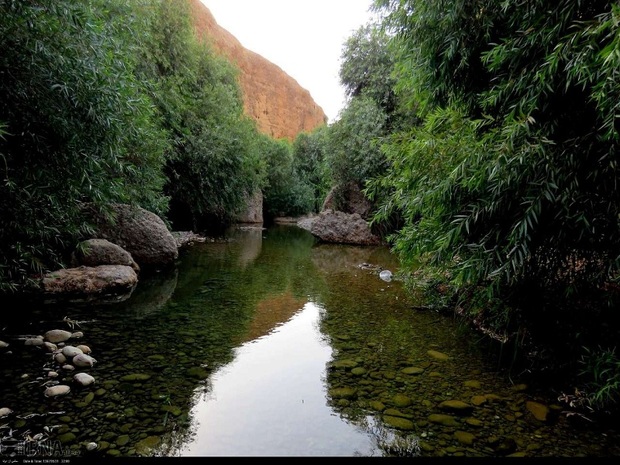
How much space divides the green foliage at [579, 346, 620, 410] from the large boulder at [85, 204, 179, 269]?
958 cm

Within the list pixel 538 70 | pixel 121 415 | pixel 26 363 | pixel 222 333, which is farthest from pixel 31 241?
pixel 538 70

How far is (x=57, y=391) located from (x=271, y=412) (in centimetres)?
206

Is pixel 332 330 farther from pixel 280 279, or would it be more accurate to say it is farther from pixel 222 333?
pixel 280 279

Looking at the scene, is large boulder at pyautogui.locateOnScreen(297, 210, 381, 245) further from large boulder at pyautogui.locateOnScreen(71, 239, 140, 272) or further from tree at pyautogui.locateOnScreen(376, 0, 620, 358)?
tree at pyautogui.locateOnScreen(376, 0, 620, 358)

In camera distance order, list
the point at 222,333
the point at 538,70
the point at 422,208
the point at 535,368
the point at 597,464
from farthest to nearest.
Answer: the point at 222,333, the point at 422,208, the point at 535,368, the point at 538,70, the point at 597,464

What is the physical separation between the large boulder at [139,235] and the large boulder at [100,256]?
1084mm

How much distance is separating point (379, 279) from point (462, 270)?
5755 mm

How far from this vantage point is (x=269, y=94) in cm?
6359

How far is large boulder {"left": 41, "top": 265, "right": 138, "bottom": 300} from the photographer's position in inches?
261

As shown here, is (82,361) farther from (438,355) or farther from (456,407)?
(438,355)

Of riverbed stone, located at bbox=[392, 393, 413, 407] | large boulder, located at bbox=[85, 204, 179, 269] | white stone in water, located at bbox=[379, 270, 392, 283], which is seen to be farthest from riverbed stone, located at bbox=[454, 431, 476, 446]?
large boulder, located at bbox=[85, 204, 179, 269]

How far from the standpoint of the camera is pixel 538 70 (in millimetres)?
3410

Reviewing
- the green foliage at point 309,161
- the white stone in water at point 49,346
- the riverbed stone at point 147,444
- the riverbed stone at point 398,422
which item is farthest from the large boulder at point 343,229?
the green foliage at point 309,161

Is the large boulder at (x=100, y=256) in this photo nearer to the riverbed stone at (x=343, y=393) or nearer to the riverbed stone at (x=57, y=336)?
the riverbed stone at (x=57, y=336)
